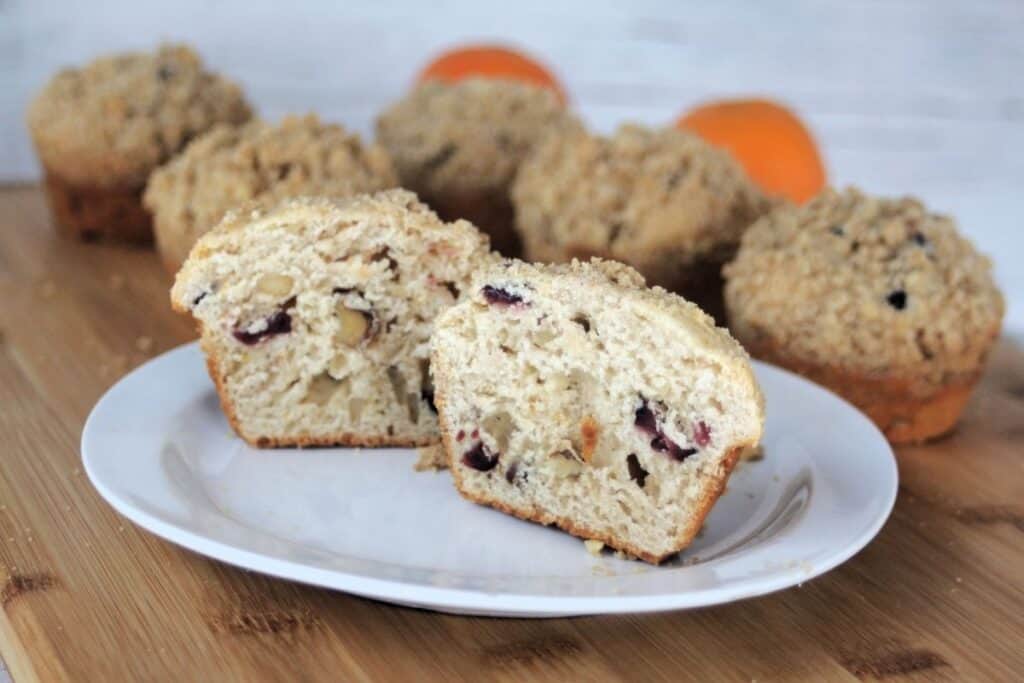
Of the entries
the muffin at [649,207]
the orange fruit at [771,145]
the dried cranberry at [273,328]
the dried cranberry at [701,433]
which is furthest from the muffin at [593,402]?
the orange fruit at [771,145]

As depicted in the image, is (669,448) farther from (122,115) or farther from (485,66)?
(485,66)

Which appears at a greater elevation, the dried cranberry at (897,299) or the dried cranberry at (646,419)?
the dried cranberry at (646,419)

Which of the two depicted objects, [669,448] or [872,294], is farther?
[872,294]

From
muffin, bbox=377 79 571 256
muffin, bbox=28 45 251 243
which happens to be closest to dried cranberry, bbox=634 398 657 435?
muffin, bbox=377 79 571 256

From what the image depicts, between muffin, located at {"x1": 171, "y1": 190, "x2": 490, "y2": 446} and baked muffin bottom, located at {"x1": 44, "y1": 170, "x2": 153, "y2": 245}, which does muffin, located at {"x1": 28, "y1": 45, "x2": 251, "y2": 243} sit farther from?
muffin, located at {"x1": 171, "y1": 190, "x2": 490, "y2": 446}

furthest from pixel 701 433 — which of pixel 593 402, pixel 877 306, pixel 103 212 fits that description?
pixel 103 212

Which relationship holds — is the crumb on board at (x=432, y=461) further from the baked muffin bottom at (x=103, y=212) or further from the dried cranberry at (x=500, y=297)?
the baked muffin bottom at (x=103, y=212)
